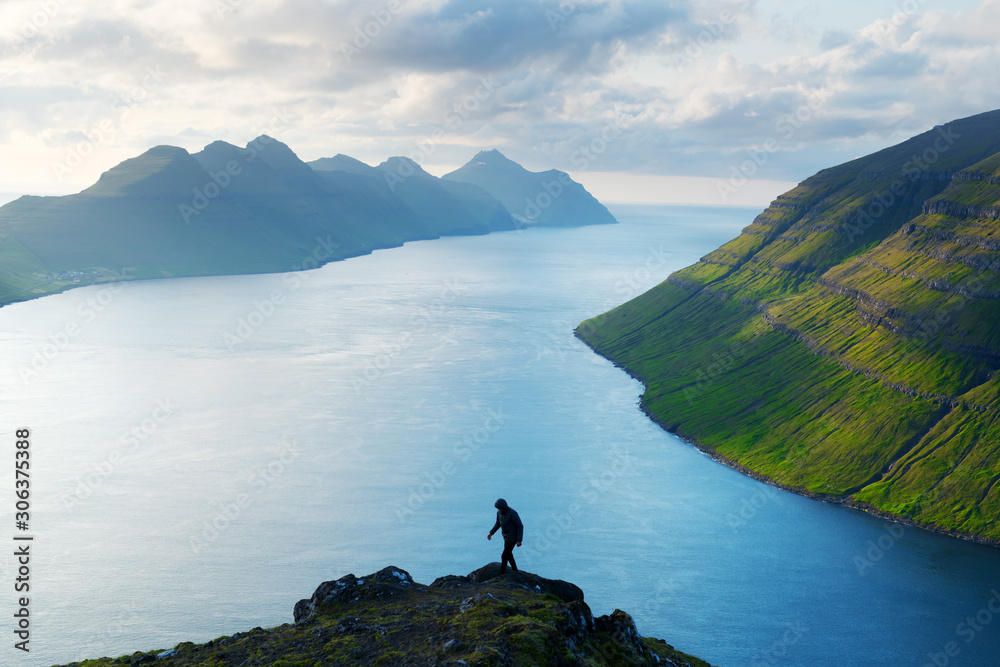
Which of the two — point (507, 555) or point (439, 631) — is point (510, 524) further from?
point (439, 631)

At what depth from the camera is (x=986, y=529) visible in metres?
102

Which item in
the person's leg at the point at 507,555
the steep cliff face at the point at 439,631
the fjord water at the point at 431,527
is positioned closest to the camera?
the steep cliff face at the point at 439,631

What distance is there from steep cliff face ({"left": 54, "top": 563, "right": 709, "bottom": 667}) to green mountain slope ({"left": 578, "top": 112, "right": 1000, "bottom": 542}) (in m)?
86.4

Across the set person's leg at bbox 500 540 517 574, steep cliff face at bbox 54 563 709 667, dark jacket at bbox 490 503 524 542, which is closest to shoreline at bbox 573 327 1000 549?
steep cliff face at bbox 54 563 709 667

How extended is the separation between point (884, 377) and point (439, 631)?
12518 centimetres

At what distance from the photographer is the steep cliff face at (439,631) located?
34.4 meters

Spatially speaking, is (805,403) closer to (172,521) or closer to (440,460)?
(440,460)

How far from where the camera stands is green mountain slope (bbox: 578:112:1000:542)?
378 feet

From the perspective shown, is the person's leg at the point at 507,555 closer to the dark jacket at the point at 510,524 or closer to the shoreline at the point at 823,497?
the dark jacket at the point at 510,524

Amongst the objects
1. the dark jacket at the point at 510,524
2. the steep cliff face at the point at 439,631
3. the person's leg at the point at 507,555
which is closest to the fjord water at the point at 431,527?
the steep cliff face at the point at 439,631

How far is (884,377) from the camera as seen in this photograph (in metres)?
138

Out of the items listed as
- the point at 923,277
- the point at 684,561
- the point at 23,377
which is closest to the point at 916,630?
the point at 684,561

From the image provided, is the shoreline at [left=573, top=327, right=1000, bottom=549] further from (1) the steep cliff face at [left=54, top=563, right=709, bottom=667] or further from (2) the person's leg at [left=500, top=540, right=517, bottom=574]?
(2) the person's leg at [left=500, top=540, right=517, bottom=574]

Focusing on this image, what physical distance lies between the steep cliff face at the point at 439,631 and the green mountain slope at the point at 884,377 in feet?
283
